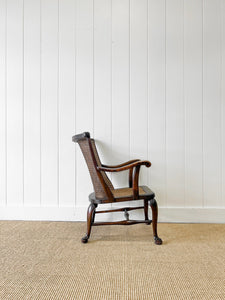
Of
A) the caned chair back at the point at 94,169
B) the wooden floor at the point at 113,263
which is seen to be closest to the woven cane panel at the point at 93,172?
the caned chair back at the point at 94,169

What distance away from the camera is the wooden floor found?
1.07m

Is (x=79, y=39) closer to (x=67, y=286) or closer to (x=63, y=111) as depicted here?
(x=63, y=111)

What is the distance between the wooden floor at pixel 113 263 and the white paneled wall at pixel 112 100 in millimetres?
379

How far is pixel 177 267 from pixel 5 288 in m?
0.97

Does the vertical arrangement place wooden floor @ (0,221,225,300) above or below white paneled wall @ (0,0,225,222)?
below

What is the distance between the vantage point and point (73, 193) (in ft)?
7.16

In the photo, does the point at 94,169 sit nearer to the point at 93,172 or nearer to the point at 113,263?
the point at 93,172

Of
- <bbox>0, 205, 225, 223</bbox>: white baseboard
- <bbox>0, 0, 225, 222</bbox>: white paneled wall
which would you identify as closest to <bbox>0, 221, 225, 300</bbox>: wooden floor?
<bbox>0, 205, 225, 223</bbox>: white baseboard

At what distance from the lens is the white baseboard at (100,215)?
6.88 feet

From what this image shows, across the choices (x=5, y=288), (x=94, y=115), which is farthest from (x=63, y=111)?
(x=5, y=288)

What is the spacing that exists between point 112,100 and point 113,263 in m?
1.47

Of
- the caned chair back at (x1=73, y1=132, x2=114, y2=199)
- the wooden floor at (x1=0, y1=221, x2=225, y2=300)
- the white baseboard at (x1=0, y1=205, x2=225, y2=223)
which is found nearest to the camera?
the wooden floor at (x1=0, y1=221, x2=225, y2=300)

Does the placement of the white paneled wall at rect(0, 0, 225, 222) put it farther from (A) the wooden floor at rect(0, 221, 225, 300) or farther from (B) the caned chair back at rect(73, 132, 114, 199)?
(B) the caned chair back at rect(73, 132, 114, 199)

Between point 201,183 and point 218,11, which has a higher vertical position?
point 218,11
